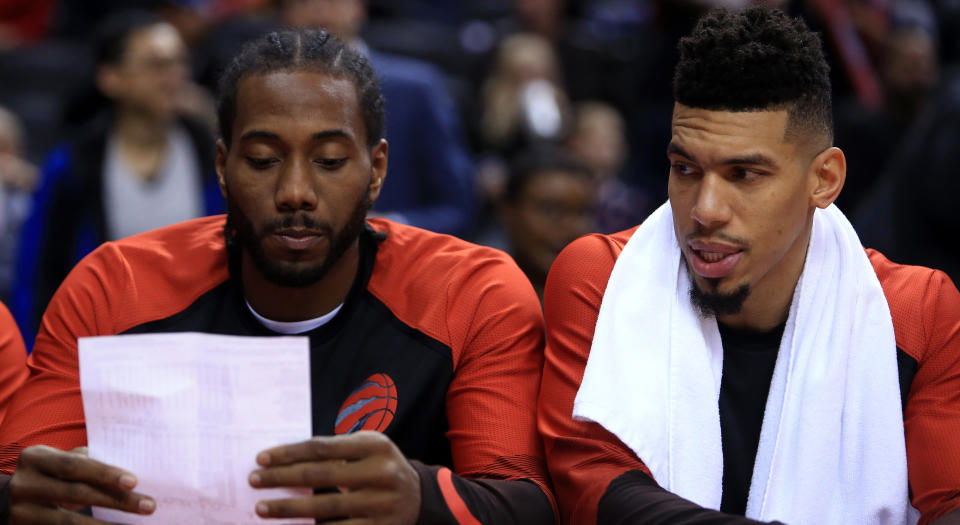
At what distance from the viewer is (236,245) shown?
8.67 ft

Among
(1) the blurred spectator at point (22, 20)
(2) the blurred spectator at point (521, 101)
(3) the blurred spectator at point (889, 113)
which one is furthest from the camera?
(1) the blurred spectator at point (22, 20)

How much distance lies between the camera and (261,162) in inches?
96.0

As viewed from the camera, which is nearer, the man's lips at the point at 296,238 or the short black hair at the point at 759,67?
the short black hair at the point at 759,67

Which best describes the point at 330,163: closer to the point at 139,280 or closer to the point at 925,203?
the point at 139,280

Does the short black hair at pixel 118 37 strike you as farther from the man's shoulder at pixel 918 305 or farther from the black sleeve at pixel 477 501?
the man's shoulder at pixel 918 305

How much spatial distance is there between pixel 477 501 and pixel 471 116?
4693mm

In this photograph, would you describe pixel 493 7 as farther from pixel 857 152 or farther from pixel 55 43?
pixel 857 152

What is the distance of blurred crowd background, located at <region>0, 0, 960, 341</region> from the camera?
4.40 metres

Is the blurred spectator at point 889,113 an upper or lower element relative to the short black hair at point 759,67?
lower

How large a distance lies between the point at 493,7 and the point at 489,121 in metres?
2.12

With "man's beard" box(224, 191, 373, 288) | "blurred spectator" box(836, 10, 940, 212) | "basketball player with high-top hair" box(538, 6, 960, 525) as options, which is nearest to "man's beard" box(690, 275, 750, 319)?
"basketball player with high-top hair" box(538, 6, 960, 525)

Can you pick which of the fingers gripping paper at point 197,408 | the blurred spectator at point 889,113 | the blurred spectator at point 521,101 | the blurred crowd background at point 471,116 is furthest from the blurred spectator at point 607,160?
the fingers gripping paper at point 197,408

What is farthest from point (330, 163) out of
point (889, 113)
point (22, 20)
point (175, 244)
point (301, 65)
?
point (22, 20)

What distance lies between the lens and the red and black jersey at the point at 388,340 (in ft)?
7.73
